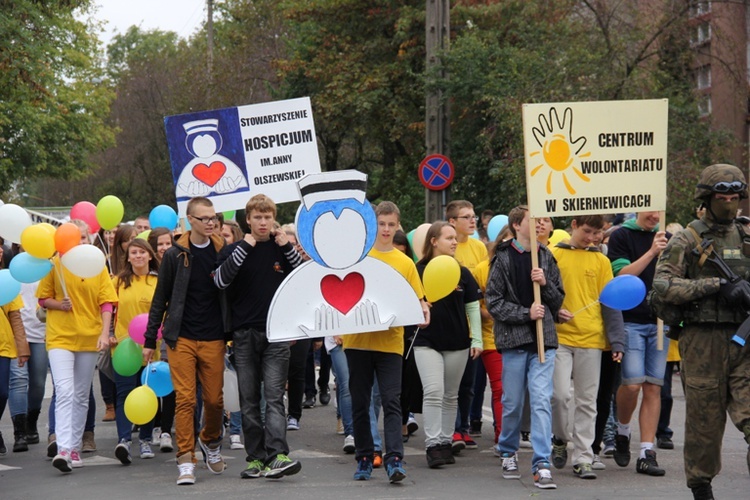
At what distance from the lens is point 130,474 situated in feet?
28.9

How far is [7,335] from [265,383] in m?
2.69

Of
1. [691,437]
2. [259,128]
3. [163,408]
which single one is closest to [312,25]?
[259,128]

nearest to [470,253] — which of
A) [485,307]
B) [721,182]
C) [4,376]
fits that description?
[485,307]

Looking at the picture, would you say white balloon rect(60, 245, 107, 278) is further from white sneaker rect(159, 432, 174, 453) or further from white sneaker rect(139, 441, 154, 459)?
white sneaker rect(159, 432, 174, 453)

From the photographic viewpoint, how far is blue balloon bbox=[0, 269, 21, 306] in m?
9.19

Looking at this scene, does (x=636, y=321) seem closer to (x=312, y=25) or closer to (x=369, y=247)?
(x=369, y=247)

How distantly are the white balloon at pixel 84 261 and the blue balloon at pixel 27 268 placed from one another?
7.7 inches

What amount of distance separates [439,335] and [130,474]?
8.25ft

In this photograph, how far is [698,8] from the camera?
2286cm

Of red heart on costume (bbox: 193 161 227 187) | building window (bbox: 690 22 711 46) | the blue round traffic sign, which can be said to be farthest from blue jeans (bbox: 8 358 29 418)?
building window (bbox: 690 22 711 46)

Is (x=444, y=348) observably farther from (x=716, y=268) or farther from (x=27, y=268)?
(x=27, y=268)

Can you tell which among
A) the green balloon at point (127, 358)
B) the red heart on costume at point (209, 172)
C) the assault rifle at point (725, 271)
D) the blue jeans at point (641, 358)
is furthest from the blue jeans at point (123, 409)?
the assault rifle at point (725, 271)

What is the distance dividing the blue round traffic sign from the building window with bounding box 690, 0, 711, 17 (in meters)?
6.05

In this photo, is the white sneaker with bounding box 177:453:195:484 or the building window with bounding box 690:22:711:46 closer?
the white sneaker with bounding box 177:453:195:484
